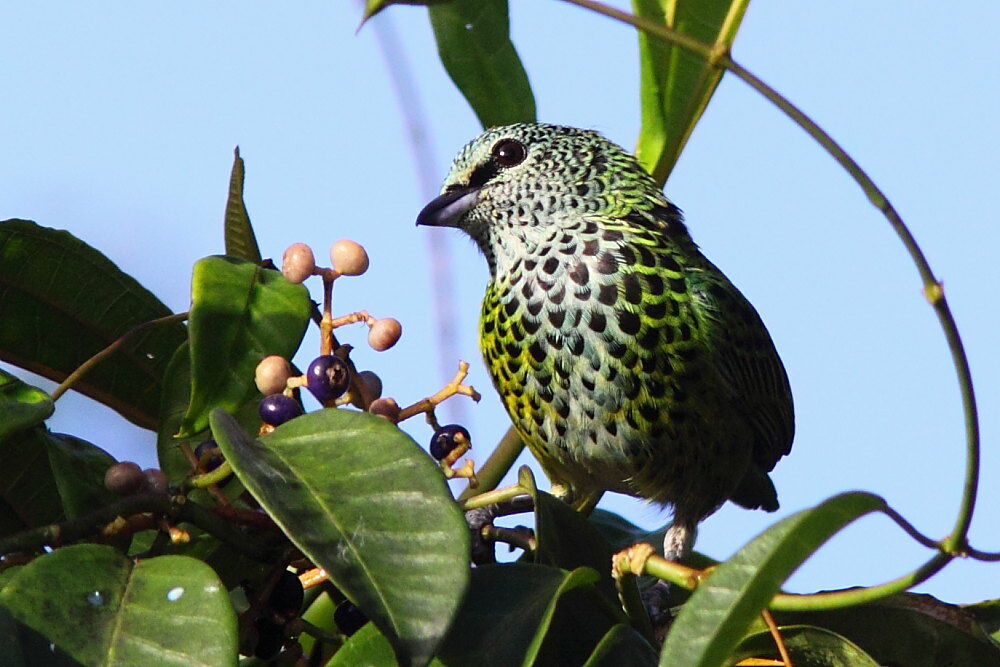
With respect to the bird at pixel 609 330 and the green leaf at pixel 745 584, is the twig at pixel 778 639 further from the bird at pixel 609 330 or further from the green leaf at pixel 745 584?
the bird at pixel 609 330

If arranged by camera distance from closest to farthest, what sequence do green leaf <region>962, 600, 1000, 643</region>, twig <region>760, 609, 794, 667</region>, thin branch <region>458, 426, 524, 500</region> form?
twig <region>760, 609, 794, 667</region>
green leaf <region>962, 600, 1000, 643</region>
thin branch <region>458, 426, 524, 500</region>

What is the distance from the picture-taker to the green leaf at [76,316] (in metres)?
1.99

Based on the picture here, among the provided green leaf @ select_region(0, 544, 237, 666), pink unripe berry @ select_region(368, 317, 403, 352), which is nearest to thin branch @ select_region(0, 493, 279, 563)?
green leaf @ select_region(0, 544, 237, 666)

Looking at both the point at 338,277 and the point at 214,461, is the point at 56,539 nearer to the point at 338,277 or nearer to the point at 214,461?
the point at 214,461

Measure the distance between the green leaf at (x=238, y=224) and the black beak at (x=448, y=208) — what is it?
608mm

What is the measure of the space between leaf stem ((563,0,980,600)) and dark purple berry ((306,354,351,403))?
1.94 ft

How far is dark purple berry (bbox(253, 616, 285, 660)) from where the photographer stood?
151 centimetres

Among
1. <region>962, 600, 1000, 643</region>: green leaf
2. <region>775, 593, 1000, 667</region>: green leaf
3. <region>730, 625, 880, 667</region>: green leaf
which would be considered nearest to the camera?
<region>730, 625, 880, 667</region>: green leaf

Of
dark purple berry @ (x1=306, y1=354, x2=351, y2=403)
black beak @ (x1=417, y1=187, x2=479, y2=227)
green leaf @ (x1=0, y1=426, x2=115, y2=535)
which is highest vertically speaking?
black beak @ (x1=417, y1=187, x2=479, y2=227)

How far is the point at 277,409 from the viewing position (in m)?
1.67

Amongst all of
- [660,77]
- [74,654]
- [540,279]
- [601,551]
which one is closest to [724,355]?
[540,279]

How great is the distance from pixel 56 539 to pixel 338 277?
0.53 meters

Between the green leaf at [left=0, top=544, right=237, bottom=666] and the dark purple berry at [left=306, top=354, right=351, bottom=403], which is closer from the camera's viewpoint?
the green leaf at [left=0, top=544, right=237, bottom=666]

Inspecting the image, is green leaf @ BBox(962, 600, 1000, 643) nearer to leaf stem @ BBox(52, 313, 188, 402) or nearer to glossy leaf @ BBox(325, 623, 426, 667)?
glossy leaf @ BBox(325, 623, 426, 667)
